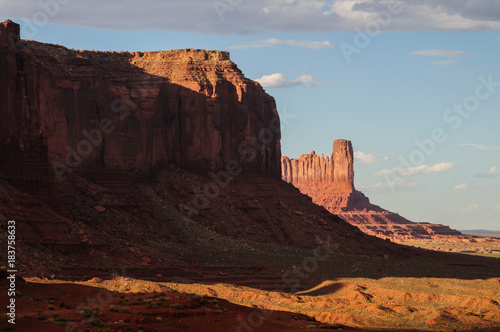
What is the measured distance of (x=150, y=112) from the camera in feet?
318

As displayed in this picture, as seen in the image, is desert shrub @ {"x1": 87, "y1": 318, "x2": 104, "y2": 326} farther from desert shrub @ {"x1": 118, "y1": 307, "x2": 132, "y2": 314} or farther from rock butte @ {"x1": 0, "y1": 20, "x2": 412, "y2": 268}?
rock butte @ {"x1": 0, "y1": 20, "x2": 412, "y2": 268}

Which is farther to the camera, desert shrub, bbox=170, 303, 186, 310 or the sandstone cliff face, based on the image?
the sandstone cliff face

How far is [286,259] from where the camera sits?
3093 inches

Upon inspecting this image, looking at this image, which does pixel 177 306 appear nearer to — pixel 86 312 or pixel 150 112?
pixel 86 312

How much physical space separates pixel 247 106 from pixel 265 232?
1913 cm

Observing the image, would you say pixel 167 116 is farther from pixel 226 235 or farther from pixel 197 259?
pixel 197 259

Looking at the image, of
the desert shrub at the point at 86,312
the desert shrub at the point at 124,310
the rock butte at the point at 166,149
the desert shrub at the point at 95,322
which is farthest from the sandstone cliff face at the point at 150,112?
the desert shrub at the point at 95,322

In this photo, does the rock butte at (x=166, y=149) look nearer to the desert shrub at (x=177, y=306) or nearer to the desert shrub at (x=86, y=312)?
the desert shrub at (x=177, y=306)

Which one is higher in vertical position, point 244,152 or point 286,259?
→ point 244,152

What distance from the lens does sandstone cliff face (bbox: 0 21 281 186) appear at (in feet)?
290

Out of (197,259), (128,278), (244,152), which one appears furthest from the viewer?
(244,152)

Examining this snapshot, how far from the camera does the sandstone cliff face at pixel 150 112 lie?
88.3 meters

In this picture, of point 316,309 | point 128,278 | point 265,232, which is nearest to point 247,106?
point 265,232

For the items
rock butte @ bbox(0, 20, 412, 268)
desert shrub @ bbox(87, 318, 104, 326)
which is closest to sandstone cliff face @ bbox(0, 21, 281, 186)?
rock butte @ bbox(0, 20, 412, 268)
